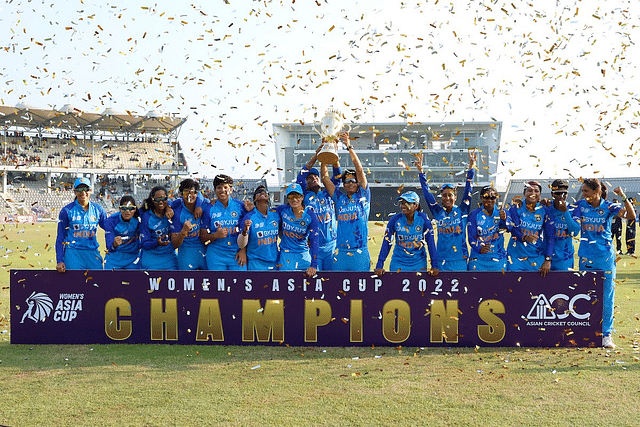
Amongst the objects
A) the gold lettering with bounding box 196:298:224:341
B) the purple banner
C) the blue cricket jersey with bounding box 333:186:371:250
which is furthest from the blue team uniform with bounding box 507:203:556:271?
the gold lettering with bounding box 196:298:224:341

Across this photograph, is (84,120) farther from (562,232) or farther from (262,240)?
(562,232)

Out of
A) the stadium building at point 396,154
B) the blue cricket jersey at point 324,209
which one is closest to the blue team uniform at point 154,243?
the blue cricket jersey at point 324,209

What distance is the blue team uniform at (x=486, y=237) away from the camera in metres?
7.63

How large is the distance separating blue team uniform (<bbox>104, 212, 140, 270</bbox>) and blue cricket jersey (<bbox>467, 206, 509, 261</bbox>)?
173 inches

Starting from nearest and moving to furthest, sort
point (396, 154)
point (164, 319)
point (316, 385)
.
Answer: point (316, 385), point (164, 319), point (396, 154)

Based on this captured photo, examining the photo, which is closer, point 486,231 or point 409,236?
point 409,236

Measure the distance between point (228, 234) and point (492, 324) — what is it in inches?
133

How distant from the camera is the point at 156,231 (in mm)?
7629

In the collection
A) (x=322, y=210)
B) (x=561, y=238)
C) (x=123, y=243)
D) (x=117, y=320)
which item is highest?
(x=322, y=210)

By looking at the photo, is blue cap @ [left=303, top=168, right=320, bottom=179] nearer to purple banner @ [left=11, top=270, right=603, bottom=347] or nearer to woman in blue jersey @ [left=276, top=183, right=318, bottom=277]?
woman in blue jersey @ [left=276, top=183, right=318, bottom=277]

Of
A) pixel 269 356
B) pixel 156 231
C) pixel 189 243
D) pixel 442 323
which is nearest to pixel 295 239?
pixel 189 243

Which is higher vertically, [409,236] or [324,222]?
[324,222]

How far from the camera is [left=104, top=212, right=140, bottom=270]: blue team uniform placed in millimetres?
7789

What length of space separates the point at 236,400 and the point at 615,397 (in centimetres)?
316
